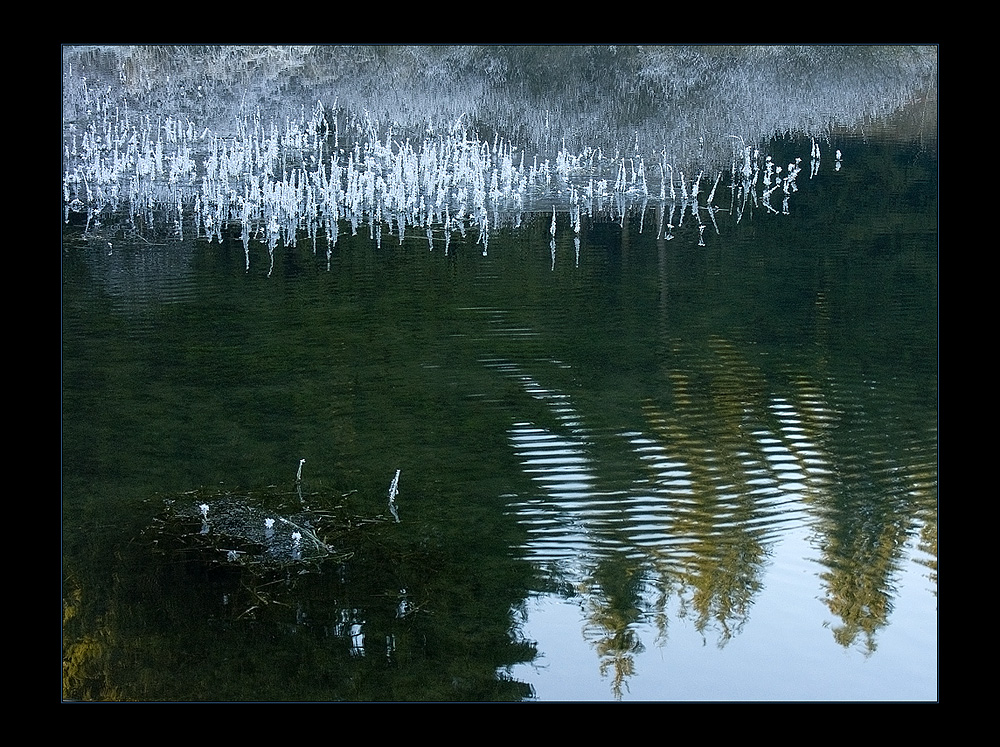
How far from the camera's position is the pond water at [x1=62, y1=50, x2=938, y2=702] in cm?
246

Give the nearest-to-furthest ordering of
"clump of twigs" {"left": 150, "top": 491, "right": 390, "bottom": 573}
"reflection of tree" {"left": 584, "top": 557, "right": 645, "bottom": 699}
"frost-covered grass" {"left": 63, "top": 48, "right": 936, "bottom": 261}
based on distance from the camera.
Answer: "reflection of tree" {"left": 584, "top": 557, "right": 645, "bottom": 699}
"clump of twigs" {"left": 150, "top": 491, "right": 390, "bottom": 573}
"frost-covered grass" {"left": 63, "top": 48, "right": 936, "bottom": 261}

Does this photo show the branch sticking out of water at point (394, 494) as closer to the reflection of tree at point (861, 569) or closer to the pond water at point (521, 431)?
the pond water at point (521, 431)

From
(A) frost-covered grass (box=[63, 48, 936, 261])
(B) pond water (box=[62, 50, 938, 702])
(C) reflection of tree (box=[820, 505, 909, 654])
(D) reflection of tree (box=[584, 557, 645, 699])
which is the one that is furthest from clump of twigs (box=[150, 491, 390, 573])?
(C) reflection of tree (box=[820, 505, 909, 654])

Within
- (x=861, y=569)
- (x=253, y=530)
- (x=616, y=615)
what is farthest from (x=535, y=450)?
(x=861, y=569)

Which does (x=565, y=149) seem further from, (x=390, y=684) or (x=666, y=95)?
(x=390, y=684)

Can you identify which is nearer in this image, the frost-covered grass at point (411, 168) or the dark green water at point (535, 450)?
the dark green water at point (535, 450)

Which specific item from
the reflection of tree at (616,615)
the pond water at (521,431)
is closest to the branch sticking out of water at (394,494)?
the pond water at (521,431)

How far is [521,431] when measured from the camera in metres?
3.00

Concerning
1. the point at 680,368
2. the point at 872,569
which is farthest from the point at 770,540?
the point at 680,368

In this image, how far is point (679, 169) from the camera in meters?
3.32

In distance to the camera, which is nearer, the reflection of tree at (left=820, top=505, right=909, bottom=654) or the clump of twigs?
the reflection of tree at (left=820, top=505, right=909, bottom=654)

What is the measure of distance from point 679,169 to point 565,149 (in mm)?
325

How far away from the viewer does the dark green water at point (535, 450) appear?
8.04 ft

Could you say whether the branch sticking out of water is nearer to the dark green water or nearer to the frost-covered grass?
the dark green water
